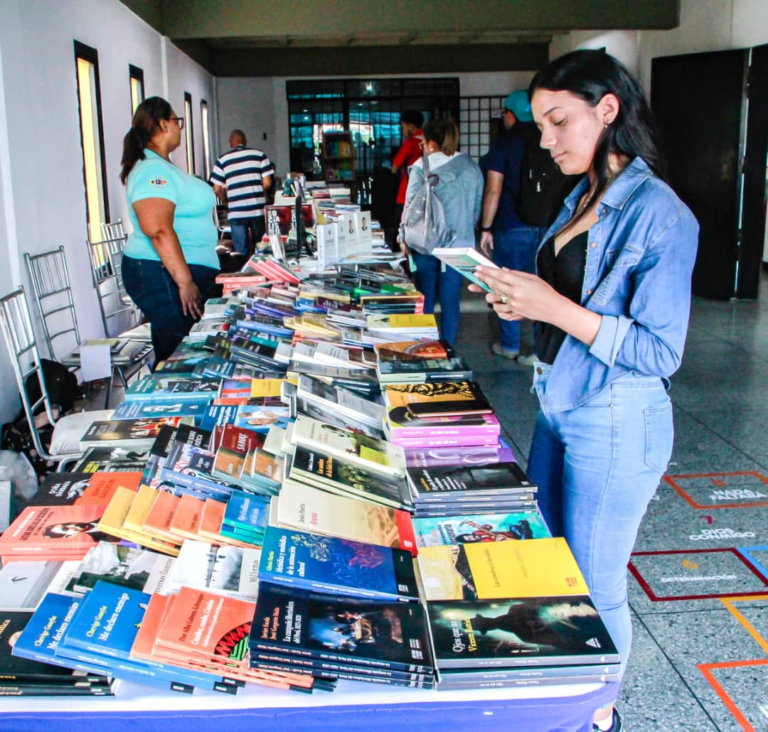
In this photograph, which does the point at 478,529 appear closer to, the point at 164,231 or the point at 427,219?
the point at 164,231

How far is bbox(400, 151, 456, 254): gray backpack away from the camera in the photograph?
14.1 feet

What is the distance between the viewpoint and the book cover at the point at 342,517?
1.19 m

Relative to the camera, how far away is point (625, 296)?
4.31 ft

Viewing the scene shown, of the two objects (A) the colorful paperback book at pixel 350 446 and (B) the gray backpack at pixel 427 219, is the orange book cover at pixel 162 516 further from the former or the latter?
(B) the gray backpack at pixel 427 219

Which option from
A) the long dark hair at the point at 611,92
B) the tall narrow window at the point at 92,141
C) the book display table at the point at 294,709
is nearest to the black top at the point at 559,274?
A: the long dark hair at the point at 611,92

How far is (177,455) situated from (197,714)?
1.78 feet

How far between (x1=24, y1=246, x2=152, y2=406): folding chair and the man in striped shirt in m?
2.26

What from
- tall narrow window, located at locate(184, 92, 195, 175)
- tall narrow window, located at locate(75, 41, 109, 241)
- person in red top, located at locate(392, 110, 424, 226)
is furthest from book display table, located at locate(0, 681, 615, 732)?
tall narrow window, located at locate(184, 92, 195, 175)

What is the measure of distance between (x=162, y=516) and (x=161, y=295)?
205cm

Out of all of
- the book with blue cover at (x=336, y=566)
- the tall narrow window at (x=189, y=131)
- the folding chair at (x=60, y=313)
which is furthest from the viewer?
the tall narrow window at (x=189, y=131)

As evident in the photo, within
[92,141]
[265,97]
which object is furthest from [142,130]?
[265,97]

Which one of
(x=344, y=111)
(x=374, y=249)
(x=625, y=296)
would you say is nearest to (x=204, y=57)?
(x=344, y=111)

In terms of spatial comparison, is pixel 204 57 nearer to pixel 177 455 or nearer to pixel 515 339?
pixel 515 339

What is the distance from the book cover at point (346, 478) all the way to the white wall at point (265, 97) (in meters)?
12.8
